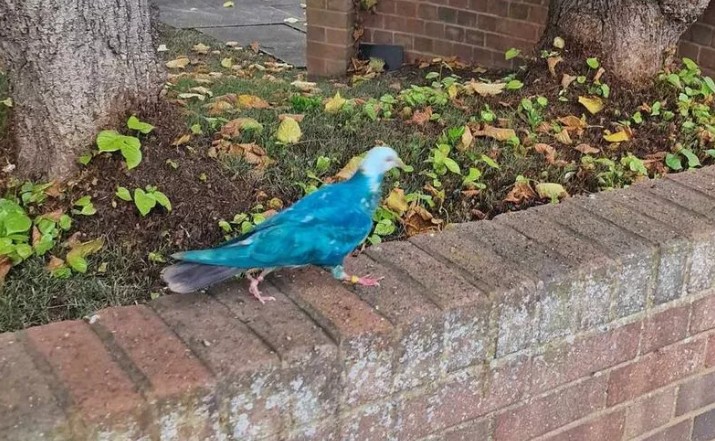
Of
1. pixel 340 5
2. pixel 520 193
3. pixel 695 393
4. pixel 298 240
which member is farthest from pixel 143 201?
pixel 340 5

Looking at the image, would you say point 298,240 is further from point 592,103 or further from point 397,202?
point 592,103

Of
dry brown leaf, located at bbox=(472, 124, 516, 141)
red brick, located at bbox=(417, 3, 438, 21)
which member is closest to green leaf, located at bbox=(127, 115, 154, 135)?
dry brown leaf, located at bbox=(472, 124, 516, 141)

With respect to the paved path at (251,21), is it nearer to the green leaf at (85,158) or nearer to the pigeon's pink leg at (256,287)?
the green leaf at (85,158)

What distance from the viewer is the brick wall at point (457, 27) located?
17.6 feet

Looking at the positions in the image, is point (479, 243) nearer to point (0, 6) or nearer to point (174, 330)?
point (174, 330)

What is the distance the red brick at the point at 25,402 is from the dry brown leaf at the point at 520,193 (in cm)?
162

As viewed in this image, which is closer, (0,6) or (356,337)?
(356,337)

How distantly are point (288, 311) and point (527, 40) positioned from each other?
387cm

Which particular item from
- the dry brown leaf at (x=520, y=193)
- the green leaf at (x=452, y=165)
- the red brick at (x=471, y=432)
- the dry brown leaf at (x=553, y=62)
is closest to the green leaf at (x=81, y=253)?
the red brick at (x=471, y=432)

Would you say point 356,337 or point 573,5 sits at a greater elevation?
point 573,5

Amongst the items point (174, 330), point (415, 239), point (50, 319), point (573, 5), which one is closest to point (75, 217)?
point (50, 319)

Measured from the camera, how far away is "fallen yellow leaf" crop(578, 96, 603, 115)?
3510 mm

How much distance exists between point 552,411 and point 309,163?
1149mm

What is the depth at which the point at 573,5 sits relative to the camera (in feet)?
12.5
